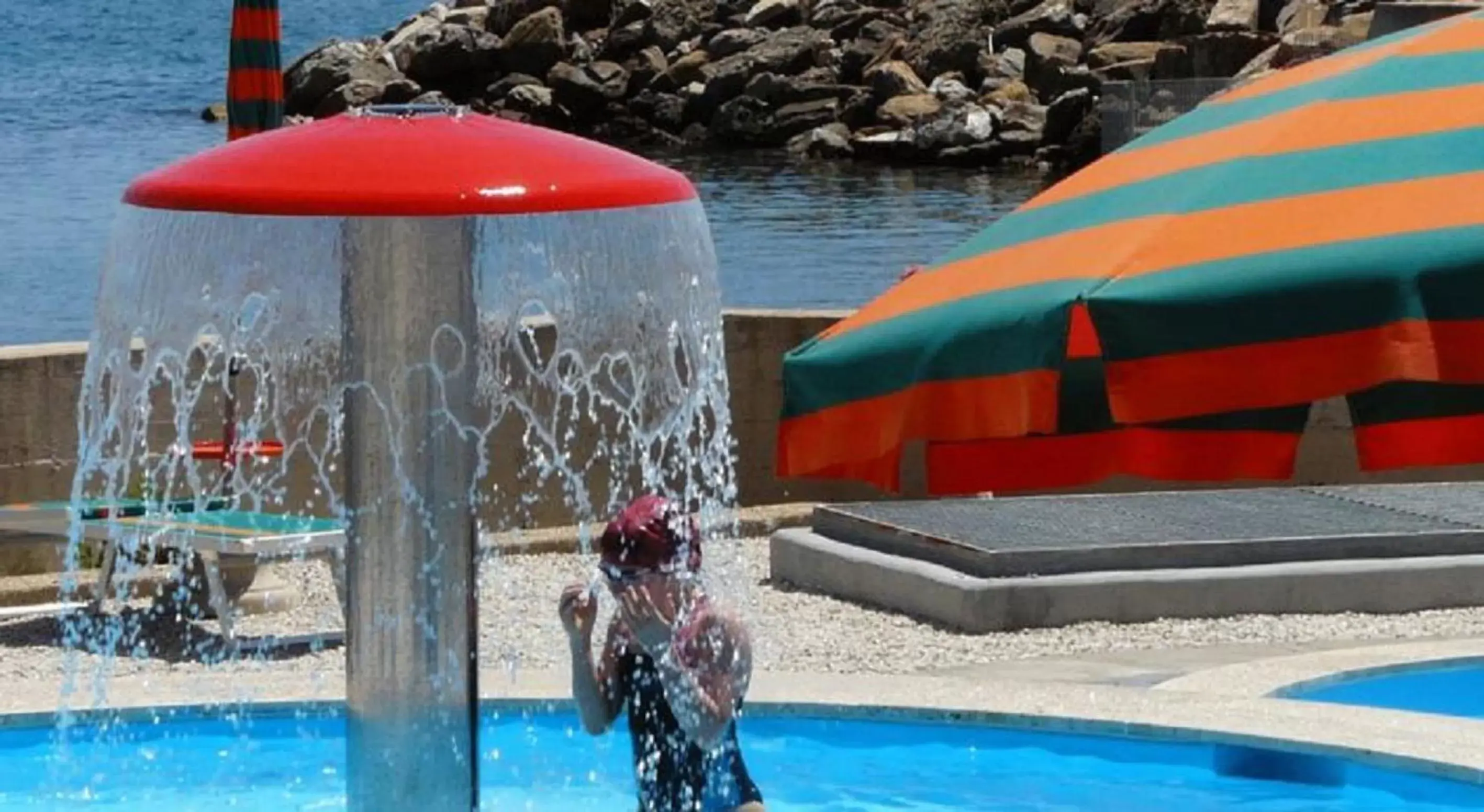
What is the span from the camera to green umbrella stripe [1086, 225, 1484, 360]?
5.10 m

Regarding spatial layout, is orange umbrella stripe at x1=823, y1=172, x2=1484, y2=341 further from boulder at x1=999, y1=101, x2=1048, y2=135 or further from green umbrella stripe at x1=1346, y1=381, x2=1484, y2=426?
boulder at x1=999, y1=101, x2=1048, y2=135

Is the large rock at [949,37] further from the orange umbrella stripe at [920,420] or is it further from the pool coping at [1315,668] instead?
the orange umbrella stripe at [920,420]

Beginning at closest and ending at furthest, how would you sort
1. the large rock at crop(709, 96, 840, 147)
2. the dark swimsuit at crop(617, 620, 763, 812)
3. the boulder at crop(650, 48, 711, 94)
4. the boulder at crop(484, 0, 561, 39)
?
the dark swimsuit at crop(617, 620, 763, 812) → the large rock at crop(709, 96, 840, 147) → the boulder at crop(650, 48, 711, 94) → the boulder at crop(484, 0, 561, 39)

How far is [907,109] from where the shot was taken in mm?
51750

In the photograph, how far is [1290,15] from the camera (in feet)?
139

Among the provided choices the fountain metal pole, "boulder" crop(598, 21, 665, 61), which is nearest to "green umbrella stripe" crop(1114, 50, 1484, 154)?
the fountain metal pole

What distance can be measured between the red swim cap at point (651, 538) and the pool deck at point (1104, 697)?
315cm

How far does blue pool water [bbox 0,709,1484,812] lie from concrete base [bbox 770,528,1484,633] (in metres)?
2.56

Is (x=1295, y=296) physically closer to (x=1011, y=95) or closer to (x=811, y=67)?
(x=1011, y=95)

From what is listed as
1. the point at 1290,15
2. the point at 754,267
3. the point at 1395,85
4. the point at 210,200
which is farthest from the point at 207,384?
the point at 1290,15

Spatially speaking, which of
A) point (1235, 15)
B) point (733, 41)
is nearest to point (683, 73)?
point (733, 41)

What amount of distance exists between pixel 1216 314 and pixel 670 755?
6.35 ft

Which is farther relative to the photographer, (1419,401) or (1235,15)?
(1235,15)

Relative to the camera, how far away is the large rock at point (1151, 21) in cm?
4791
